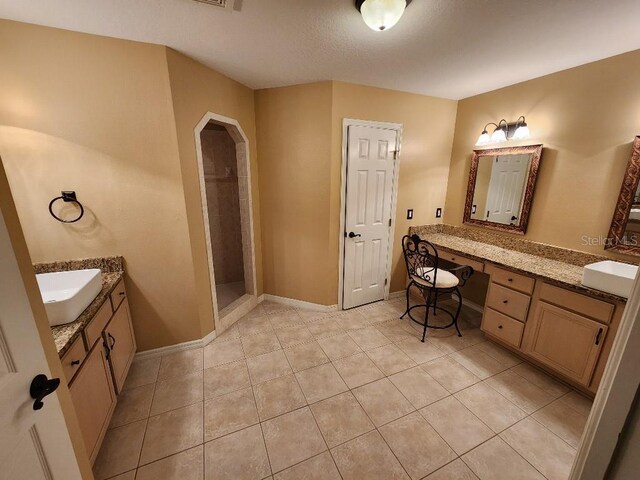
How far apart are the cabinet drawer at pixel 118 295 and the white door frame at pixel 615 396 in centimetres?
236

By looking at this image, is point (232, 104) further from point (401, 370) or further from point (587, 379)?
point (587, 379)

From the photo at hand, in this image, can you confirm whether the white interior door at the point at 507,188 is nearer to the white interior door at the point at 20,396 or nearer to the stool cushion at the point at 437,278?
the stool cushion at the point at 437,278

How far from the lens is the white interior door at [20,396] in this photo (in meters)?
0.65

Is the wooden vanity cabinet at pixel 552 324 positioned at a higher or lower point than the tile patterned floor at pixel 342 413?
higher

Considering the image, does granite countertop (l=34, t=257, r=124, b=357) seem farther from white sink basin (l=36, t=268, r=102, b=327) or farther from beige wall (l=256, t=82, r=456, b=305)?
beige wall (l=256, t=82, r=456, b=305)

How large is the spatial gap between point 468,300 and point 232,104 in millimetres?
3420

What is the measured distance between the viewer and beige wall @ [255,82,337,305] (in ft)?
8.47

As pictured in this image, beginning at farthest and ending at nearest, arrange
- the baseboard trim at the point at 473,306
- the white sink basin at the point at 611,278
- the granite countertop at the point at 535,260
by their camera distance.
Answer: the baseboard trim at the point at 473,306
the granite countertop at the point at 535,260
the white sink basin at the point at 611,278

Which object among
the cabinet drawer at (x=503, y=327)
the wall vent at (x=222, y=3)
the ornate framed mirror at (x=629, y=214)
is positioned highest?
the wall vent at (x=222, y=3)

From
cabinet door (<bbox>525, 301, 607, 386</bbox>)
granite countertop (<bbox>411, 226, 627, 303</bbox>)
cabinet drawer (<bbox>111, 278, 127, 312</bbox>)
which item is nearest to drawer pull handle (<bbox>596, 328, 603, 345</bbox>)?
cabinet door (<bbox>525, 301, 607, 386</bbox>)

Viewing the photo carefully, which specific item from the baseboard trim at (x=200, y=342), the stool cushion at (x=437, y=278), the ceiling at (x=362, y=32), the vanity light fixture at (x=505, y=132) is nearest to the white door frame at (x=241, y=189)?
the baseboard trim at (x=200, y=342)

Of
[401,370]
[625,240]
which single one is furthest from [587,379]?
[401,370]

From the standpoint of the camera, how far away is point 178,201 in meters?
2.02

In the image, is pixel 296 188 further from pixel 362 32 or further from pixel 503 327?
pixel 503 327
